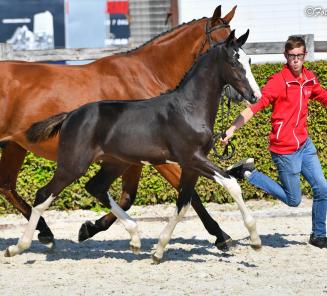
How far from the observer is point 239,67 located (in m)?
5.93

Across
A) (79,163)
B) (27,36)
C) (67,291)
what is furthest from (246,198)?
(27,36)

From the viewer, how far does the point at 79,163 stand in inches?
242

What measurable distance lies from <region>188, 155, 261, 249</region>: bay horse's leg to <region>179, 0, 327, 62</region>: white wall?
10.7 m

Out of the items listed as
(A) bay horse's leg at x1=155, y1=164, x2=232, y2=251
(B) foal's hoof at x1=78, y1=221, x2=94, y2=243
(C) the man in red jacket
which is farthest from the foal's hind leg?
(C) the man in red jacket

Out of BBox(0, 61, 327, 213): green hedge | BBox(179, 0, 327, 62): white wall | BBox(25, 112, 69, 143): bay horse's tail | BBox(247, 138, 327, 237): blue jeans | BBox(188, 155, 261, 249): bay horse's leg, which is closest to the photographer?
BBox(188, 155, 261, 249): bay horse's leg

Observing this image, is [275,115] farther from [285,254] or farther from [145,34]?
[145,34]

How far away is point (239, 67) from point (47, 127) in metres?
1.50

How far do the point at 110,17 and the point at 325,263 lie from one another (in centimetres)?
1515

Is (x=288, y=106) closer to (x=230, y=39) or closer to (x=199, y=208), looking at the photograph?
(x=230, y=39)

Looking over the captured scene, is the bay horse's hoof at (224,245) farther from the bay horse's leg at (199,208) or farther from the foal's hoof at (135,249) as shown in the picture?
the foal's hoof at (135,249)

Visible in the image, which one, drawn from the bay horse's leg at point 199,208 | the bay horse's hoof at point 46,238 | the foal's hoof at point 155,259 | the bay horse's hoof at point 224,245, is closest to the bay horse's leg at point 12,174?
the bay horse's hoof at point 46,238

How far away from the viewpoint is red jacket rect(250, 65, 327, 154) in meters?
6.53

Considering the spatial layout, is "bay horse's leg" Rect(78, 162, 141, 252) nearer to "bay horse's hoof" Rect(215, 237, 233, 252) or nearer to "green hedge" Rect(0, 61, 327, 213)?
"bay horse's hoof" Rect(215, 237, 233, 252)

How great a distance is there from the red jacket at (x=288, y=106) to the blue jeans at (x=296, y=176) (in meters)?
0.08
